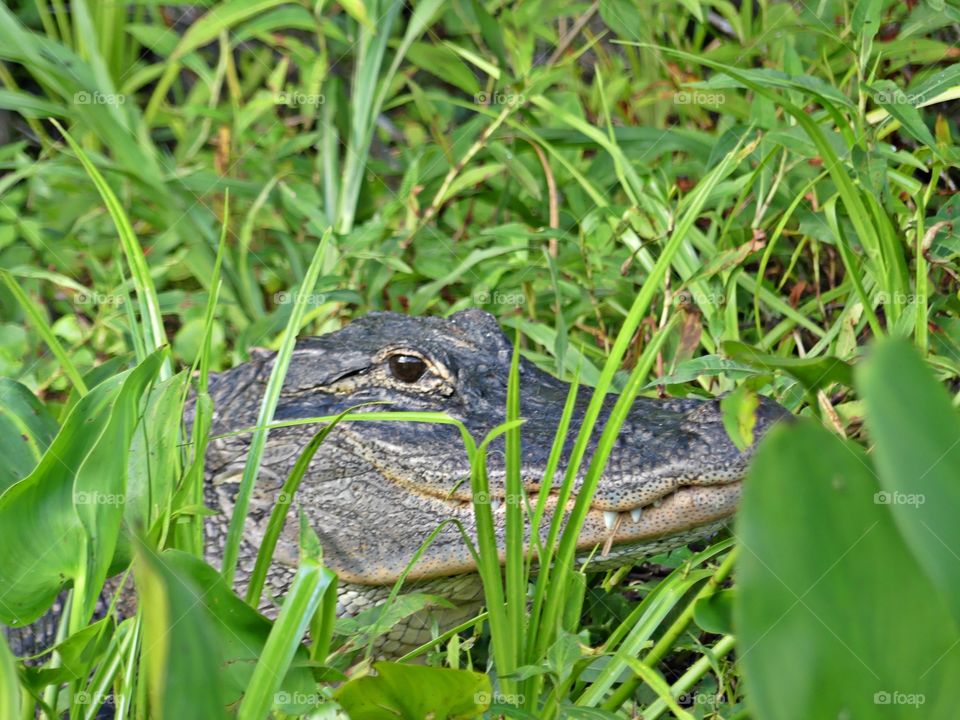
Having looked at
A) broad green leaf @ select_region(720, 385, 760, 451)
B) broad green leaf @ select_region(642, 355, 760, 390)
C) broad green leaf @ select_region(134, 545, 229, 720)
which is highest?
broad green leaf @ select_region(134, 545, 229, 720)

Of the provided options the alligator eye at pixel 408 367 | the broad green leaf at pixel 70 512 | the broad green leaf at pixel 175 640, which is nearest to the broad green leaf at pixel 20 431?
the broad green leaf at pixel 70 512

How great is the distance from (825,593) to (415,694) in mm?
675

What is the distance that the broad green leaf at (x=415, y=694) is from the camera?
54.5 inches

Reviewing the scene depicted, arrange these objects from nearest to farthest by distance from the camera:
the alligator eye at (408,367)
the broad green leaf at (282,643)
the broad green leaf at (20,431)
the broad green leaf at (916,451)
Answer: the broad green leaf at (916,451)
the broad green leaf at (282,643)
the broad green leaf at (20,431)
the alligator eye at (408,367)

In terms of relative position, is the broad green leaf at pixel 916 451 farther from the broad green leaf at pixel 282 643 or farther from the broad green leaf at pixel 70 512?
the broad green leaf at pixel 70 512

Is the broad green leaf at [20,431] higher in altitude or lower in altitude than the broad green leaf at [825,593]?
lower

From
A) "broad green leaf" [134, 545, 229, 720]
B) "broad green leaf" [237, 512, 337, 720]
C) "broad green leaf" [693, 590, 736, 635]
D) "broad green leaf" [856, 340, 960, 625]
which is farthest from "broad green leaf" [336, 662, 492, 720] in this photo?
"broad green leaf" [856, 340, 960, 625]

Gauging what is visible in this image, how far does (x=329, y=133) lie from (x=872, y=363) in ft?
10.3

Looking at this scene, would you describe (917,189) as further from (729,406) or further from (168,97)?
(168,97)

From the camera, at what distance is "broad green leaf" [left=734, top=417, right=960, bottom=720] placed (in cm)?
91

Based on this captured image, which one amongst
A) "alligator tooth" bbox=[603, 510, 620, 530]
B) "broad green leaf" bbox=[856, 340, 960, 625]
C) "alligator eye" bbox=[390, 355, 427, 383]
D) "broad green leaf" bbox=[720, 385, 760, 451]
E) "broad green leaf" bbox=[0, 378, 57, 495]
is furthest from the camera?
"alligator eye" bbox=[390, 355, 427, 383]

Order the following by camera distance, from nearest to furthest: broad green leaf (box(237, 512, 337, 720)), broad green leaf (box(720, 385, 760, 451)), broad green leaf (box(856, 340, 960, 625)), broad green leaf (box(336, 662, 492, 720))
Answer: broad green leaf (box(856, 340, 960, 625)) < broad green leaf (box(237, 512, 337, 720)) < broad green leaf (box(336, 662, 492, 720)) < broad green leaf (box(720, 385, 760, 451))

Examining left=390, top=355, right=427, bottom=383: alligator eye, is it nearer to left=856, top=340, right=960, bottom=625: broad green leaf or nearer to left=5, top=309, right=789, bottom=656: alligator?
left=5, top=309, right=789, bottom=656: alligator

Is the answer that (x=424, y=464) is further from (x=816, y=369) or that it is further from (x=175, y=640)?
(x=175, y=640)
